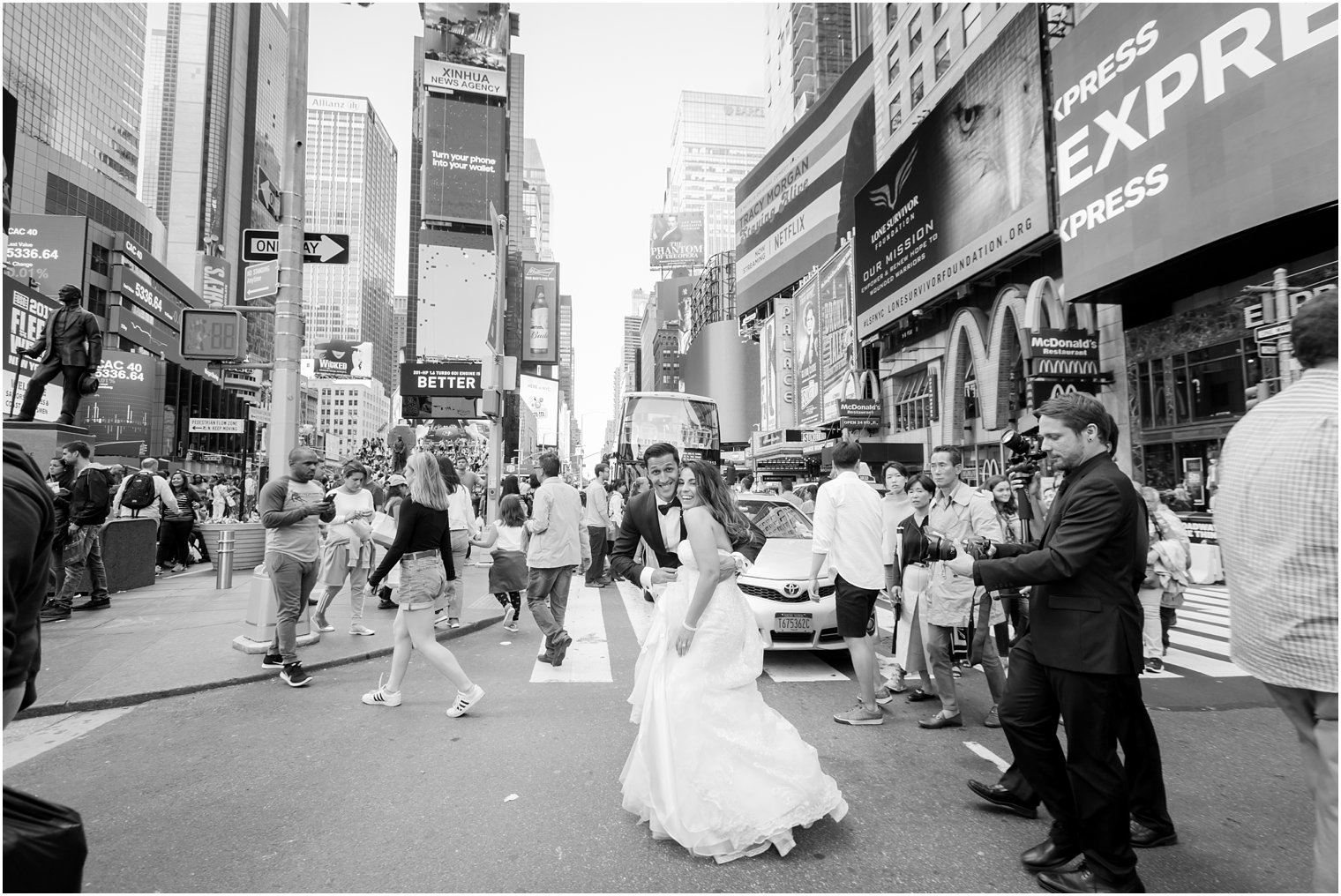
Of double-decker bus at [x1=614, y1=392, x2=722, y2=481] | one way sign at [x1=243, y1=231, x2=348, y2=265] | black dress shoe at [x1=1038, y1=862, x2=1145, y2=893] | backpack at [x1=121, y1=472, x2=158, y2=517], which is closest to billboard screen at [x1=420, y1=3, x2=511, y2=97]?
double-decker bus at [x1=614, y1=392, x2=722, y2=481]

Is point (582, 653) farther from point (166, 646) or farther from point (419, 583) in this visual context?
point (166, 646)

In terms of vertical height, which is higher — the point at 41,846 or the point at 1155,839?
the point at 41,846

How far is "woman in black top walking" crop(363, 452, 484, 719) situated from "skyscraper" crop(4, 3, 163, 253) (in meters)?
74.1

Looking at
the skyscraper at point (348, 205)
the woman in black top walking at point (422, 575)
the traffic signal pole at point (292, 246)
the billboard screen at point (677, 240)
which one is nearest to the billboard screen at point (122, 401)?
the traffic signal pole at point (292, 246)

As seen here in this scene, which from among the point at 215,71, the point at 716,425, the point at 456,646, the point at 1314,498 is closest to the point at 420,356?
the point at 716,425

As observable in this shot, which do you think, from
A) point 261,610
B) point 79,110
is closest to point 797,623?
point 261,610

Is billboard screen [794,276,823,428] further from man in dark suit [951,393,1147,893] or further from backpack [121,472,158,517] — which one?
man in dark suit [951,393,1147,893]

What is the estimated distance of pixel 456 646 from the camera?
7148 millimetres

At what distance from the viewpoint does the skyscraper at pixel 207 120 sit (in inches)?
4099

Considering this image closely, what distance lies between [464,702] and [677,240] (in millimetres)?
Result: 132514

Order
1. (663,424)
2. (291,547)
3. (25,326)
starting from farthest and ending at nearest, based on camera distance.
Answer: (25,326) → (663,424) → (291,547)

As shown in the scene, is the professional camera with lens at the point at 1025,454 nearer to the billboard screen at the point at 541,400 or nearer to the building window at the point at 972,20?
the building window at the point at 972,20

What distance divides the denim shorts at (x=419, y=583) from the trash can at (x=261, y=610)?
2067 mm

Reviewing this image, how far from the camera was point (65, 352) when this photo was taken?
7.48m
